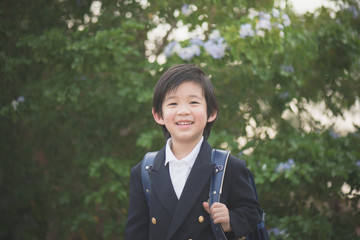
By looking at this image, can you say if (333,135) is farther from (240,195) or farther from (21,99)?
(21,99)

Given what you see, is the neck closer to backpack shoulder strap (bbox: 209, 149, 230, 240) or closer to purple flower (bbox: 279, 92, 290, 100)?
backpack shoulder strap (bbox: 209, 149, 230, 240)

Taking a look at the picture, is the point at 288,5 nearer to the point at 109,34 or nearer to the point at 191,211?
the point at 109,34

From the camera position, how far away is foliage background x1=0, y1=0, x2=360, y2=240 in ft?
10.3

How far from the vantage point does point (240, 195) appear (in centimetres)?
181

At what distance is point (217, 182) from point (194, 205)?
14cm

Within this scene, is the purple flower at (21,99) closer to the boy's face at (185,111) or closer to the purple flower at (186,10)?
the purple flower at (186,10)

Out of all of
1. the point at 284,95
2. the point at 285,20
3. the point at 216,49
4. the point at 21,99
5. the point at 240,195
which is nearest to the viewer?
the point at 240,195

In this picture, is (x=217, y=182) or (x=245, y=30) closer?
(x=217, y=182)

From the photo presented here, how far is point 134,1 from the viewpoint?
3578 mm

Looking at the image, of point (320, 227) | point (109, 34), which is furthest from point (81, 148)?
point (320, 227)

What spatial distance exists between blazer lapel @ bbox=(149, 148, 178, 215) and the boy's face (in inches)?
6.0

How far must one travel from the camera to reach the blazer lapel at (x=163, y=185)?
1771 mm

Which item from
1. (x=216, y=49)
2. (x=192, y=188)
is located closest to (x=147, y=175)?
(x=192, y=188)

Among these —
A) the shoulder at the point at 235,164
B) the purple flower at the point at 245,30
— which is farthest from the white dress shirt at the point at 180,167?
the purple flower at the point at 245,30
